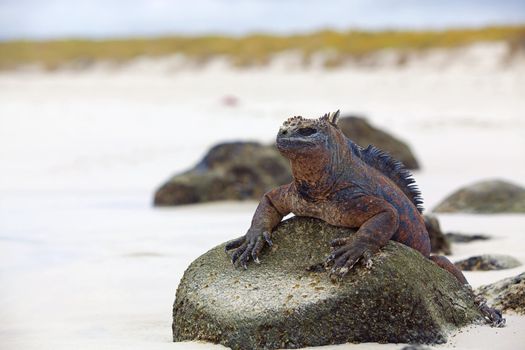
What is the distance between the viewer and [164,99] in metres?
28.0

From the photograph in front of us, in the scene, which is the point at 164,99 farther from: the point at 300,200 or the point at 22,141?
the point at 300,200

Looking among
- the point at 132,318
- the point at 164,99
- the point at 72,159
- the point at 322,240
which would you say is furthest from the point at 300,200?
the point at 164,99

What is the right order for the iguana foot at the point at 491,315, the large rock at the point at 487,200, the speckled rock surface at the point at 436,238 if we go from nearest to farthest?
1. the iguana foot at the point at 491,315
2. the speckled rock surface at the point at 436,238
3. the large rock at the point at 487,200

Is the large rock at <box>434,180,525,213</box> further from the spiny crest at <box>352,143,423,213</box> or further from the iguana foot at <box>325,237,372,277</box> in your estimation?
the iguana foot at <box>325,237,372,277</box>

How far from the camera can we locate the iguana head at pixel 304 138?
4.39 meters

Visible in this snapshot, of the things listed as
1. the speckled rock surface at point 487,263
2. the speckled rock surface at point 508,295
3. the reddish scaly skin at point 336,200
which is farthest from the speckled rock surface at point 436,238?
the reddish scaly skin at point 336,200

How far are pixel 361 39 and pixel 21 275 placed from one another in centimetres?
3574

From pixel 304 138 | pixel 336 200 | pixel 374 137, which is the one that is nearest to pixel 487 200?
pixel 374 137

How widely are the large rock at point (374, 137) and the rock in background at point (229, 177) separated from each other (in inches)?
82.9

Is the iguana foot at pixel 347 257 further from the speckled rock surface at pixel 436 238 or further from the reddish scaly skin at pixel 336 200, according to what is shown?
the speckled rock surface at pixel 436 238

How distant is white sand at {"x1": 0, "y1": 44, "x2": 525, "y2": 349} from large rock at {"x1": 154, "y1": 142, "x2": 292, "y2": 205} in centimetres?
25

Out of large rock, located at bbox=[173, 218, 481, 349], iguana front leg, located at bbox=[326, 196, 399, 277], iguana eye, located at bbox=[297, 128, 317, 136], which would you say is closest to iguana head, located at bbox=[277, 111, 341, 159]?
iguana eye, located at bbox=[297, 128, 317, 136]

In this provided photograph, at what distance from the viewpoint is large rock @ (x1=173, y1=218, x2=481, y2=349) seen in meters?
4.17

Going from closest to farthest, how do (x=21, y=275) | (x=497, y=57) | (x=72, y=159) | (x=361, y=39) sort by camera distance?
1. (x=21, y=275)
2. (x=72, y=159)
3. (x=497, y=57)
4. (x=361, y=39)
